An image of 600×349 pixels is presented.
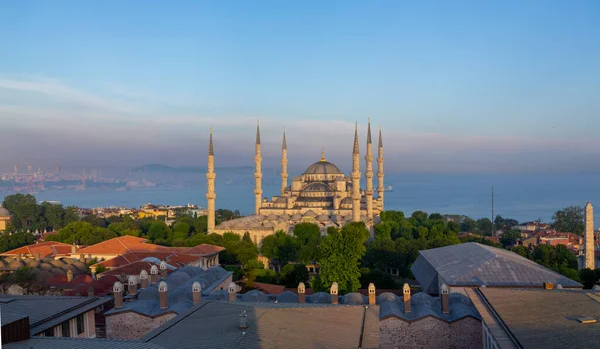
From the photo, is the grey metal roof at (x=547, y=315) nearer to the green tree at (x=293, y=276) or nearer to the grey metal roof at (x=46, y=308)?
the grey metal roof at (x=46, y=308)

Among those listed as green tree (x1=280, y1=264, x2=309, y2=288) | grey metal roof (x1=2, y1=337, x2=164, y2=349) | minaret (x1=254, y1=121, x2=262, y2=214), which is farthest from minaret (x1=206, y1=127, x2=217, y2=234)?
grey metal roof (x1=2, y1=337, x2=164, y2=349)

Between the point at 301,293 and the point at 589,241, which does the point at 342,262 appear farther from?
the point at 589,241

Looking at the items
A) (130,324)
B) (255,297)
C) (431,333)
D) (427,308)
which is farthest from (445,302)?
(130,324)

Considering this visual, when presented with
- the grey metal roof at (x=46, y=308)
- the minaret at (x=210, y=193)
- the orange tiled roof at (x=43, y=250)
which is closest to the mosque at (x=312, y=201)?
the minaret at (x=210, y=193)

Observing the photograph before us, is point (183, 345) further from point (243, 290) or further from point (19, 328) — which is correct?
point (243, 290)

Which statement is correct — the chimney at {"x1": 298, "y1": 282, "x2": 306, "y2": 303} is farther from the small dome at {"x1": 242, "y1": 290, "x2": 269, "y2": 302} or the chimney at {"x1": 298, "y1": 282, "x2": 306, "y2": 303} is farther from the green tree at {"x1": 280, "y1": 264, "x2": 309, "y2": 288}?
the green tree at {"x1": 280, "y1": 264, "x2": 309, "y2": 288}

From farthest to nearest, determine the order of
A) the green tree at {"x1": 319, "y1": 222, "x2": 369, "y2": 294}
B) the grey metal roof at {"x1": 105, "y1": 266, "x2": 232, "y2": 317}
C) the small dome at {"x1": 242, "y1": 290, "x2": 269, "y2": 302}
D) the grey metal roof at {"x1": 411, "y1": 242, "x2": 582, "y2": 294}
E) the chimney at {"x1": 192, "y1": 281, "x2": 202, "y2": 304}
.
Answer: the green tree at {"x1": 319, "y1": 222, "x2": 369, "y2": 294}, the grey metal roof at {"x1": 411, "y1": 242, "x2": 582, "y2": 294}, the small dome at {"x1": 242, "y1": 290, "x2": 269, "y2": 302}, the chimney at {"x1": 192, "y1": 281, "x2": 202, "y2": 304}, the grey metal roof at {"x1": 105, "y1": 266, "x2": 232, "y2": 317}
